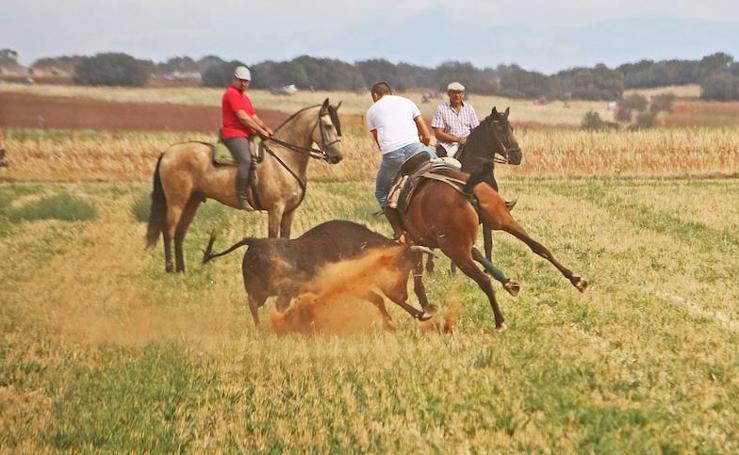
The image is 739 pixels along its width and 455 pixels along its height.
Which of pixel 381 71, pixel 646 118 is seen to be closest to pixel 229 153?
pixel 646 118

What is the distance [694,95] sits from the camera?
308 ft

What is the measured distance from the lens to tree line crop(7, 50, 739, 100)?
6569 centimetres

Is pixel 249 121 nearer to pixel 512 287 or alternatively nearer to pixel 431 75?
pixel 512 287

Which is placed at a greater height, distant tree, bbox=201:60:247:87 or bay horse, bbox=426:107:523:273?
bay horse, bbox=426:107:523:273

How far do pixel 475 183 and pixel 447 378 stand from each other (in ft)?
8.70

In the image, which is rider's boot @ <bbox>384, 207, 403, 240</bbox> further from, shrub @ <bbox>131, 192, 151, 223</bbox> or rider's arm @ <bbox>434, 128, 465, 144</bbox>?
shrub @ <bbox>131, 192, 151, 223</bbox>

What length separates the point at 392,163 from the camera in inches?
464

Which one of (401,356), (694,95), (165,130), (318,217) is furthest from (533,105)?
(401,356)

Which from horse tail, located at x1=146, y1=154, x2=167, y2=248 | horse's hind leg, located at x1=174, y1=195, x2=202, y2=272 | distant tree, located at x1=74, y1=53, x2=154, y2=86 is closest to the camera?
horse's hind leg, located at x1=174, y1=195, x2=202, y2=272

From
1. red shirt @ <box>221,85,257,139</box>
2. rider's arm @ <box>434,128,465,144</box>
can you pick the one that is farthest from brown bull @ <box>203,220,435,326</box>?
red shirt @ <box>221,85,257,139</box>

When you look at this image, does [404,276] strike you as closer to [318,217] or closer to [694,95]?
[318,217]

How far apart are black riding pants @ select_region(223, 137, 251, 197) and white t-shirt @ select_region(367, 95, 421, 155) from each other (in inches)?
125

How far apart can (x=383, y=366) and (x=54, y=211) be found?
15.4m

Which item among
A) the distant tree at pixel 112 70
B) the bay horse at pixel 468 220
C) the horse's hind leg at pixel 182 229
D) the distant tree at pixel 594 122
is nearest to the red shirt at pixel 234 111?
the horse's hind leg at pixel 182 229
